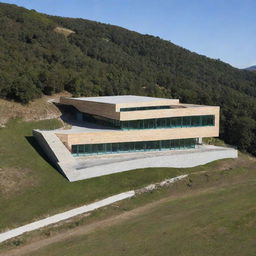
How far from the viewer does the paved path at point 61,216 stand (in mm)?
28391

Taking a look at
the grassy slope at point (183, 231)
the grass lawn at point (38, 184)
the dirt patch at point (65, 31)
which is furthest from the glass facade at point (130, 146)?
the dirt patch at point (65, 31)

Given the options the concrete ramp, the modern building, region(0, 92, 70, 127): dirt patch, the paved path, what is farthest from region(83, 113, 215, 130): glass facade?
the paved path

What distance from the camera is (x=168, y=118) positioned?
159 ft

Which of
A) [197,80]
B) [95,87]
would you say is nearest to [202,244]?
[95,87]

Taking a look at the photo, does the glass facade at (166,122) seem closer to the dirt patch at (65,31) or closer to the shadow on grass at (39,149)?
the shadow on grass at (39,149)

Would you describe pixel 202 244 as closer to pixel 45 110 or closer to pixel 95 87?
pixel 45 110

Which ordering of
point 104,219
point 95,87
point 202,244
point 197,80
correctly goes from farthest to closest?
point 197,80
point 95,87
point 104,219
point 202,244

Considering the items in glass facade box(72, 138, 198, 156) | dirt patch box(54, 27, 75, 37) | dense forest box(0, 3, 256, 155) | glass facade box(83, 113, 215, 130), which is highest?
dirt patch box(54, 27, 75, 37)

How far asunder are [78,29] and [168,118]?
324 feet

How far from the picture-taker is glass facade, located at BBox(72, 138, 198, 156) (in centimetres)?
4498

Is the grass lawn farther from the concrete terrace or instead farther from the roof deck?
the roof deck

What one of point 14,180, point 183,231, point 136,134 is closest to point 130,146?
point 136,134

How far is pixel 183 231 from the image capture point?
82.0 ft

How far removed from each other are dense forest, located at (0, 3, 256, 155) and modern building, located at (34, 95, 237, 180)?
1584cm
